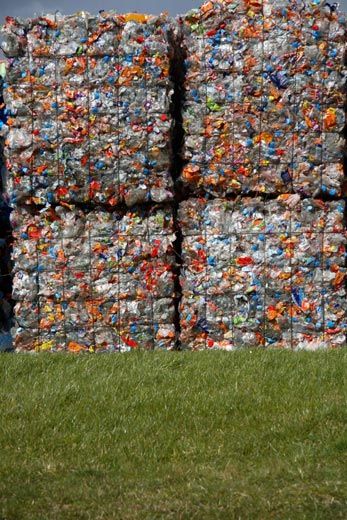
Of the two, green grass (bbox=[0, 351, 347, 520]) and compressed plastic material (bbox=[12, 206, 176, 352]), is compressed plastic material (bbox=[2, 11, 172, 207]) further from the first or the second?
green grass (bbox=[0, 351, 347, 520])

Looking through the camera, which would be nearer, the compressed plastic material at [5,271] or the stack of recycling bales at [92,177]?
the stack of recycling bales at [92,177]

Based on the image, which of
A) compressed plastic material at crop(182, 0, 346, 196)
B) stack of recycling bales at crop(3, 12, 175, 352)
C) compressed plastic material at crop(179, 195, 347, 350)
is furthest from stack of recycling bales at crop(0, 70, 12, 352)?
compressed plastic material at crop(182, 0, 346, 196)

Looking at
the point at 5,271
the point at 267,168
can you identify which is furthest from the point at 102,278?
the point at 267,168

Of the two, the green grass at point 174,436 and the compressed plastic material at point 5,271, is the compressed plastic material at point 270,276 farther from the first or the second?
the compressed plastic material at point 5,271

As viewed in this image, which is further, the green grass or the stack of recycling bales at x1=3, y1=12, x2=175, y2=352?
the stack of recycling bales at x1=3, y1=12, x2=175, y2=352

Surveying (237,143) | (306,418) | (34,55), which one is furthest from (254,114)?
(306,418)

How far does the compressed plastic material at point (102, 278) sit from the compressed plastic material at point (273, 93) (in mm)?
815

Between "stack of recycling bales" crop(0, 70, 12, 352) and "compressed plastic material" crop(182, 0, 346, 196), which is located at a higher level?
"compressed plastic material" crop(182, 0, 346, 196)

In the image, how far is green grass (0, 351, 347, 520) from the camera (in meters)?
5.22

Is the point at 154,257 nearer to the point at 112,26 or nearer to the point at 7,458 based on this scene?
the point at 112,26

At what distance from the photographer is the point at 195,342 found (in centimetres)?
866

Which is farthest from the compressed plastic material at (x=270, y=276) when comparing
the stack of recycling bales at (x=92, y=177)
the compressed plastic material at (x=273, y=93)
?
the stack of recycling bales at (x=92, y=177)

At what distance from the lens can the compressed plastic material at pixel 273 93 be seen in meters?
8.48

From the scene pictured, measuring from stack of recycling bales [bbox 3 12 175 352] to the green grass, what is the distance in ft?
2.22
